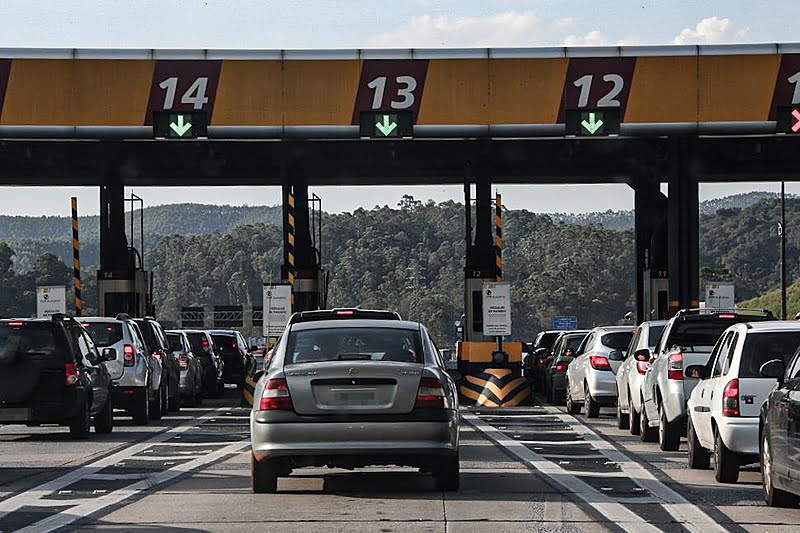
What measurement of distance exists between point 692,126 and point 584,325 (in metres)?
109

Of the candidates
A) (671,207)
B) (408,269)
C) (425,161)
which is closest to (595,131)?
(671,207)

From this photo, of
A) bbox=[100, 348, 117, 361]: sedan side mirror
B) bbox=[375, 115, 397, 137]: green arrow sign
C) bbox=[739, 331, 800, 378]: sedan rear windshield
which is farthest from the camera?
bbox=[375, 115, 397, 137]: green arrow sign

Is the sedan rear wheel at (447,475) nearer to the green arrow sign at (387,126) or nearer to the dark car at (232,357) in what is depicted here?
the green arrow sign at (387,126)

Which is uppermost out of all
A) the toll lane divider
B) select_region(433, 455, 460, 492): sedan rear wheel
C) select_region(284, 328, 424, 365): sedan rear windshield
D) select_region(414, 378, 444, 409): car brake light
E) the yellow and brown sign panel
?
the yellow and brown sign panel

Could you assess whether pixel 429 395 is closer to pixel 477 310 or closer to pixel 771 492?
pixel 771 492

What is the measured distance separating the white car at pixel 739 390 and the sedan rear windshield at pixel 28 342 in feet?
30.2

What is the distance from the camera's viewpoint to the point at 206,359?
38.5 m

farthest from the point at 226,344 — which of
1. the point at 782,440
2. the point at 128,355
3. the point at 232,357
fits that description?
the point at 782,440

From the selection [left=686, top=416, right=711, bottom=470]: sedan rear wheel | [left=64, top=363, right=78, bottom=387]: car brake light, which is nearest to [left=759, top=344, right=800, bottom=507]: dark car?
[left=686, top=416, right=711, bottom=470]: sedan rear wheel

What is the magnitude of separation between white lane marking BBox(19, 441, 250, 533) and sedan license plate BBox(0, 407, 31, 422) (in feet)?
9.75

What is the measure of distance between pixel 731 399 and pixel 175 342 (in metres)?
20.1

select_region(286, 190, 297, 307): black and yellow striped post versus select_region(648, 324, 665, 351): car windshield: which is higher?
select_region(286, 190, 297, 307): black and yellow striped post

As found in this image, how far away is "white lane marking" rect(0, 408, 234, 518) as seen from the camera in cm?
1410

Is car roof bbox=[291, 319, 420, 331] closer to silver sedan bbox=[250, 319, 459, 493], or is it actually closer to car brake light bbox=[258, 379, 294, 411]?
silver sedan bbox=[250, 319, 459, 493]
